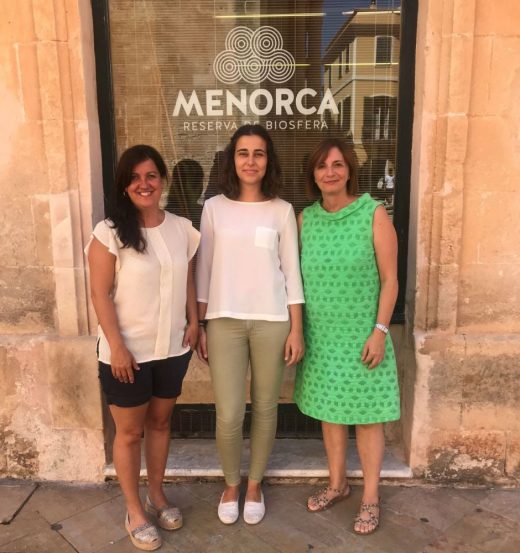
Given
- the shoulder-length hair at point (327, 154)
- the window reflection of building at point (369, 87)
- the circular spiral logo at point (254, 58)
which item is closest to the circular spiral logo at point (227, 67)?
the circular spiral logo at point (254, 58)

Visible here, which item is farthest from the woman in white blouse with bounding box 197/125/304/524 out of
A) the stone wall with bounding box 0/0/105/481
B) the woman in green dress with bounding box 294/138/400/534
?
the stone wall with bounding box 0/0/105/481

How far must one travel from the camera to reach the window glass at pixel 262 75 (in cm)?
350

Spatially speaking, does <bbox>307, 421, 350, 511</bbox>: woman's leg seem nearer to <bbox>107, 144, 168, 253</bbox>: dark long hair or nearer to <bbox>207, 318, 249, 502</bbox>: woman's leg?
<bbox>207, 318, 249, 502</bbox>: woman's leg

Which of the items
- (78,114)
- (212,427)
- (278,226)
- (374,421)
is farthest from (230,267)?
(212,427)

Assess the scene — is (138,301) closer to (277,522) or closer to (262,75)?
(277,522)

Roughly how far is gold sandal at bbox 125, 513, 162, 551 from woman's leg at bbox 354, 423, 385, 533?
1058 mm

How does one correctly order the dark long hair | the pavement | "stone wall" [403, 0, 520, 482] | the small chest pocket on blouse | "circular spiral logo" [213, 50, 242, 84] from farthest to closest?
"circular spiral logo" [213, 50, 242, 84] → "stone wall" [403, 0, 520, 482] → the pavement → the small chest pocket on blouse → the dark long hair

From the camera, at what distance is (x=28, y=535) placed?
9.52ft

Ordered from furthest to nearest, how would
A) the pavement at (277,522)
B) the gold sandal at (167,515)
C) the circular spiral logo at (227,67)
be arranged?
the circular spiral logo at (227,67), the gold sandal at (167,515), the pavement at (277,522)

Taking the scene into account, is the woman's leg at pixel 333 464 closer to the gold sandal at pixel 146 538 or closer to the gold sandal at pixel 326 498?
the gold sandal at pixel 326 498

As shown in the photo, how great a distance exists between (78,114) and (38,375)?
1607 mm

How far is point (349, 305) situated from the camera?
2752 millimetres

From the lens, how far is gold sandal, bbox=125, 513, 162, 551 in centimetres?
275

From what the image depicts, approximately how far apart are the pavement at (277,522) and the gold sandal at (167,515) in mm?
40
